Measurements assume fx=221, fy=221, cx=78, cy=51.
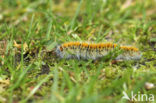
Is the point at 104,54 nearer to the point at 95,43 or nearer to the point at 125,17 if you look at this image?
the point at 95,43

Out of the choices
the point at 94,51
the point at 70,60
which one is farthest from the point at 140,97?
the point at 70,60

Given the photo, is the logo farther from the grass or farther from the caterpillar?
the caterpillar

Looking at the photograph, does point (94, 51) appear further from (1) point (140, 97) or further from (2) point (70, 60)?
(1) point (140, 97)

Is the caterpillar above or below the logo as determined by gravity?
above

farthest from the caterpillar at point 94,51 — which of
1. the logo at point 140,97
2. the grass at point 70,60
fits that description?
the logo at point 140,97

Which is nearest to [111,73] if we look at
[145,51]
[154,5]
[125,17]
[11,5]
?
[145,51]

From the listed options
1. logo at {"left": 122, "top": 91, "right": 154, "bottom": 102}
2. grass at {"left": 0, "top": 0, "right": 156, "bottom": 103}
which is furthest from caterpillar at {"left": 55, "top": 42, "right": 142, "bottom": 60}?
logo at {"left": 122, "top": 91, "right": 154, "bottom": 102}
